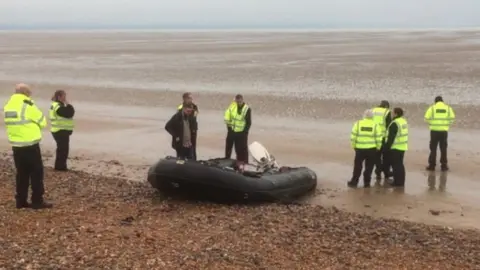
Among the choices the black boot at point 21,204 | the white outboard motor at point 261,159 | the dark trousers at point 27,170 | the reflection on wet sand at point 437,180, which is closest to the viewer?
the dark trousers at point 27,170

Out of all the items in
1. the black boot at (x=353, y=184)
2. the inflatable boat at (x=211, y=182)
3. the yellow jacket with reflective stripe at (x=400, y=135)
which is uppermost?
the yellow jacket with reflective stripe at (x=400, y=135)

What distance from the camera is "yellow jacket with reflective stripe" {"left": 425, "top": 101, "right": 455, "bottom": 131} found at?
12.8 metres

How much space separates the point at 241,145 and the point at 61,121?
3.36 meters

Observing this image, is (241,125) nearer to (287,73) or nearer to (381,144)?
(381,144)

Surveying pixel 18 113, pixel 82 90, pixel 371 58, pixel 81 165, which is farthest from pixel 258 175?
pixel 371 58

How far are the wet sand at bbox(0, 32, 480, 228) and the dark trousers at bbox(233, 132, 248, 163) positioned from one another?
1549 millimetres

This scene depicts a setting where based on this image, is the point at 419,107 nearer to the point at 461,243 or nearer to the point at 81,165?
the point at 81,165

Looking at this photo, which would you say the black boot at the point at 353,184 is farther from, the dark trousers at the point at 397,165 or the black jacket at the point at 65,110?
the black jacket at the point at 65,110

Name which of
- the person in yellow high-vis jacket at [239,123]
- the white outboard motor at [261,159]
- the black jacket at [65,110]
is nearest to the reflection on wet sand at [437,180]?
the white outboard motor at [261,159]

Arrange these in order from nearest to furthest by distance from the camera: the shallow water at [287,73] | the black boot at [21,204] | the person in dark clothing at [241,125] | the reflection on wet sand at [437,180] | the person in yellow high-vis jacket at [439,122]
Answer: the black boot at [21,204], the reflection on wet sand at [437,180], the person in dark clothing at [241,125], the person in yellow high-vis jacket at [439,122], the shallow water at [287,73]

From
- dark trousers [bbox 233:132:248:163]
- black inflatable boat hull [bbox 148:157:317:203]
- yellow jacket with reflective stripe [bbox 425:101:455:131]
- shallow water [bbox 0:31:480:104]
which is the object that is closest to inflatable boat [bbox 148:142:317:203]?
black inflatable boat hull [bbox 148:157:317:203]

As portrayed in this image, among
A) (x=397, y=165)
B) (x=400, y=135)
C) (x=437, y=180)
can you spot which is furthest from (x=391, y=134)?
(x=437, y=180)

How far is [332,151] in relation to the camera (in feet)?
51.2

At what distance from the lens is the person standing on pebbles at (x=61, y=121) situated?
38.7 ft
